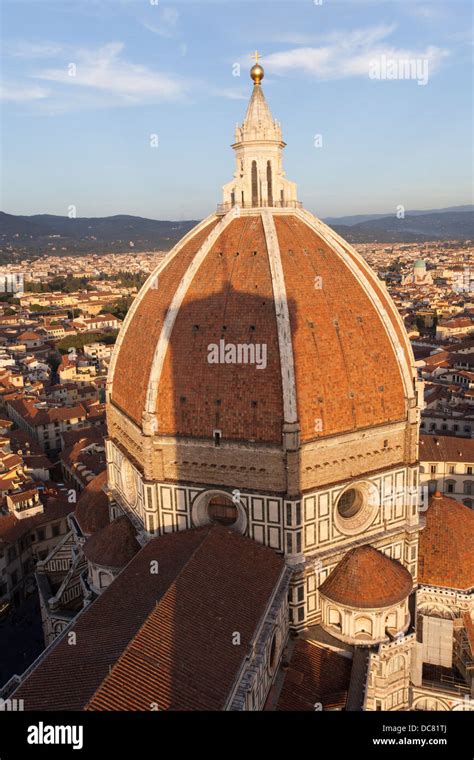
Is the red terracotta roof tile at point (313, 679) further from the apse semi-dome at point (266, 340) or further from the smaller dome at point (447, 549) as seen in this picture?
the apse semi-dome at point (266, 340)

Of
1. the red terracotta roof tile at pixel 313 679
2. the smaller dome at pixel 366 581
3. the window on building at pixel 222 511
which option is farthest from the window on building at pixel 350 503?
the red terracotta roof tile at pixel 313 679

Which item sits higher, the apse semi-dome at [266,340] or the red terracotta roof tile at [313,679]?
the apse semi-dome at [266,340]

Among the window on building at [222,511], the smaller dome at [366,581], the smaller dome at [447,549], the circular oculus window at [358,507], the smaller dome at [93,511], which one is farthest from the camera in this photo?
the smaller dome at [93,511]

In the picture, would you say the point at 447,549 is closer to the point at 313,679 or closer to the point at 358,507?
the point at 358,507

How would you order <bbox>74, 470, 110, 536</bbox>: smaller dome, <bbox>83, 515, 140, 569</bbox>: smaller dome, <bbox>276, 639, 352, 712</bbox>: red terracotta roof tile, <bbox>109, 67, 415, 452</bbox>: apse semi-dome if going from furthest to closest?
<bbox>74, 470, 110, 536</bbox>: smaller dome, <bbox>83, 515, 140, 569</bbox>: smaller dome, <bbox>109, 67, 415, 452</bbox>: apse semi-dome, <bbox>276, 639, 352, 712</bbox>: red terracotta roof tile

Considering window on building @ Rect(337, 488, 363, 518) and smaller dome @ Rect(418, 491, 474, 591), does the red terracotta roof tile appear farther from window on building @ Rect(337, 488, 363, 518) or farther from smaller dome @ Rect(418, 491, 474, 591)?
smaller dome @ Rect(418, 491, 474, 591)


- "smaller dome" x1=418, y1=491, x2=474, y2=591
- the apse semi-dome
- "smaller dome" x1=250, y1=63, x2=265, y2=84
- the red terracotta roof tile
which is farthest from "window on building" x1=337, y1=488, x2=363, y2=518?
"smaller dome" x1=250, y1=63, x2=265, y2=84

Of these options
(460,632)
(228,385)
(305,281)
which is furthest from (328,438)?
(460,632)
